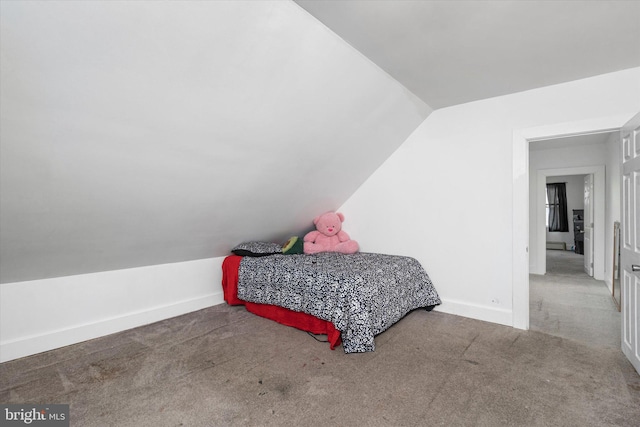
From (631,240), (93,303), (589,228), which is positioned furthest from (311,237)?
(589,228)

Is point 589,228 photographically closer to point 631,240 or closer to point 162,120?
point 631,240

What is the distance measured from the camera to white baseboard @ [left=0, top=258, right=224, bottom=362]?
99.5 inches

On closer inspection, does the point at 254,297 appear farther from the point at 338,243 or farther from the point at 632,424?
the point at 632,424

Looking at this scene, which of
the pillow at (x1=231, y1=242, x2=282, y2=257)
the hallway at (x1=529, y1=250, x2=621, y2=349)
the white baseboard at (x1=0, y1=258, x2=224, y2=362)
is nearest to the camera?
the white baseboard at (x1=0, y1=258, x2=224, y2=362)

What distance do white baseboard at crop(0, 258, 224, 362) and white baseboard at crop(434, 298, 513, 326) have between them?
2660 millimetres

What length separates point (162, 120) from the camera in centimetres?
199

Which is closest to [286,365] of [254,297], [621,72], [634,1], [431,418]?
[431,418]

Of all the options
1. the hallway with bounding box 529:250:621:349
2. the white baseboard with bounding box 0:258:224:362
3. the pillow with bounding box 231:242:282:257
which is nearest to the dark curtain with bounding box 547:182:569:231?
the hallway with bounding box 529:250:621:349

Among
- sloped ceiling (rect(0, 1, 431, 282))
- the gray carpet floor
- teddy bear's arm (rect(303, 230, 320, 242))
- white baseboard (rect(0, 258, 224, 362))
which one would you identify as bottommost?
the gray carpet floor

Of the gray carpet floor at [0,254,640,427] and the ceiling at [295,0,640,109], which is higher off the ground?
the ceiling at [295,0,640,109]

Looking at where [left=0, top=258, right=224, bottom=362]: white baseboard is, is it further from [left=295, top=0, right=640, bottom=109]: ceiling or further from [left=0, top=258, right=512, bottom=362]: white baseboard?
[left=295, top=0, right=640, bottom=109]: ceiling

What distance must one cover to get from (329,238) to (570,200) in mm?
8363

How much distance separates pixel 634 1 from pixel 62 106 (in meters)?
3.07

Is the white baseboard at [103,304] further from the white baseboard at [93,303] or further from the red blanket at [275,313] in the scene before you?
the red blanket at [275,313]
